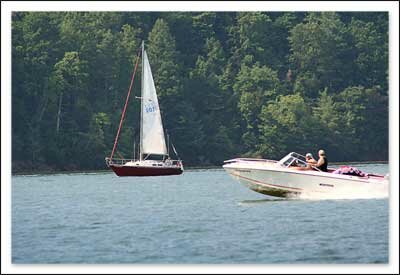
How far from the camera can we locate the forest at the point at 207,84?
61781 millimetres

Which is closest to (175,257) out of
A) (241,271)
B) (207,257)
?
(207,257)

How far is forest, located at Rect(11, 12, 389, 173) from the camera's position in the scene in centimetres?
6178

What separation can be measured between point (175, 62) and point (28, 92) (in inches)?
437

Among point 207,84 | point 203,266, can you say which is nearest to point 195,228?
point 203,266

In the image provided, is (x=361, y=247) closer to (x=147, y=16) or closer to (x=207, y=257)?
(x=207, y=257)

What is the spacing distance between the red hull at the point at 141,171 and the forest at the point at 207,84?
9.28 m

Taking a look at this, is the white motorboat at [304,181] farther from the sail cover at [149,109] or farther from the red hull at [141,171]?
the sail cover at [149,109]

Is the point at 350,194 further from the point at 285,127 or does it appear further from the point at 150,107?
the point at 285,127

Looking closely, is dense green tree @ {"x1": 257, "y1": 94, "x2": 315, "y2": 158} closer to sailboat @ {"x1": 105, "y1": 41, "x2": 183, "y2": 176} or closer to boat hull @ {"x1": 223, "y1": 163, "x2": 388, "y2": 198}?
sailboat @ {"x1": 105, "y1": 41, "x2": 183, "y2": 176}

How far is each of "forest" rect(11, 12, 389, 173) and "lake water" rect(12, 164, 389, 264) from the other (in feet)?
81.9

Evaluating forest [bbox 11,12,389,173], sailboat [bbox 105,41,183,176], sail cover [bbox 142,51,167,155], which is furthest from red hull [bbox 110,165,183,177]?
forest [bbox 11,12,389,173]

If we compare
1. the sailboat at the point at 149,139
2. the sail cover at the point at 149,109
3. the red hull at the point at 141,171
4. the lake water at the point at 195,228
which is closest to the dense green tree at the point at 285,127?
the sailboat at the point at 149,139

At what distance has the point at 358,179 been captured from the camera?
30078 millimetres

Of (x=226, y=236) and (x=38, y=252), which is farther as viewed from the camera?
(x=226, y=236)
